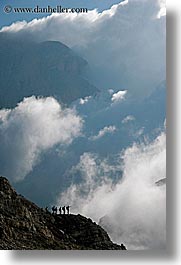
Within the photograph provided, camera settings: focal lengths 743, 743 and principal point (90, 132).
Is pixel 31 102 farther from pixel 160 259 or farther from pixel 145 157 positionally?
pixel 160 259

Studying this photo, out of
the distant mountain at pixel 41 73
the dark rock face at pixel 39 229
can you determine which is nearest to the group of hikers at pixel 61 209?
the dark rock face at pixel 39 229

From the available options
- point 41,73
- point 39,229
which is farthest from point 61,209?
point 41,73

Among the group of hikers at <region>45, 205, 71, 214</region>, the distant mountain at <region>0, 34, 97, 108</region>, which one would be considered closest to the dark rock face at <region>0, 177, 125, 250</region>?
the group of hikers at <region>45, 205, 71, 214</region>

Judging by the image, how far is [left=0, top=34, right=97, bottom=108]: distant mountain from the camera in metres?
4.21

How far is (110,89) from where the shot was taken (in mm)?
4227

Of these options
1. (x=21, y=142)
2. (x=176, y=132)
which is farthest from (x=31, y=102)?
(x=176, y=132)

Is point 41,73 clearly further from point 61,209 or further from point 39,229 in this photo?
point 39,229

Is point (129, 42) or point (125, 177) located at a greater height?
point (129, 42)

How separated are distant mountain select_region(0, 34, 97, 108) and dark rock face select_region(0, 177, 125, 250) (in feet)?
1.69

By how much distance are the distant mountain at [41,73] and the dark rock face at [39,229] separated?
52cm

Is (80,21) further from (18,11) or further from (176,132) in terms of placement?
(176,132)

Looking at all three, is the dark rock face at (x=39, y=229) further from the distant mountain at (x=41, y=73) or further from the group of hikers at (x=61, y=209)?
the distant mountain at (x=41, y=73)

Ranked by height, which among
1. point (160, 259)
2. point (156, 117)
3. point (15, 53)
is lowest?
point (160, 259)

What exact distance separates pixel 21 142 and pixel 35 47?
552 millimetres
